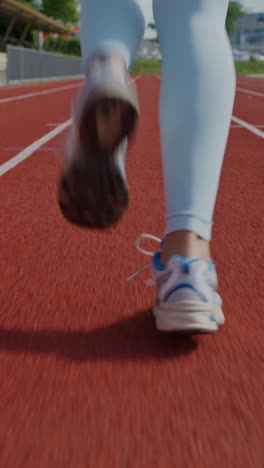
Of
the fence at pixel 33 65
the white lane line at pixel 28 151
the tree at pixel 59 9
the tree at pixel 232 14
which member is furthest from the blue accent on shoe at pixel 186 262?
the tree at pixel 232 14

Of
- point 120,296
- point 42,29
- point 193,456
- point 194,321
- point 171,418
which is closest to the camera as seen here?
point 193,456

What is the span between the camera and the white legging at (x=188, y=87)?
2.01m

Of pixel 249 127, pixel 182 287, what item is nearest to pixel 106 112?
pixel 182 287

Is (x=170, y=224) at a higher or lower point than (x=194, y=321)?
higher

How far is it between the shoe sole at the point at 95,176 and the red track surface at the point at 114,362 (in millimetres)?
328

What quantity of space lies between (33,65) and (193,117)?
95.8 ft

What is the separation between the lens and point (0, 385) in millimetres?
1688

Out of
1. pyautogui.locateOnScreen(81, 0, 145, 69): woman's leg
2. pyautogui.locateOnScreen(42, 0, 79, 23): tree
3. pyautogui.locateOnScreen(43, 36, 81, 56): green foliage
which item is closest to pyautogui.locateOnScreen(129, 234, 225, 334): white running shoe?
pyautogui.locateOnScreen(81, 0, 145, 69): woman's leg

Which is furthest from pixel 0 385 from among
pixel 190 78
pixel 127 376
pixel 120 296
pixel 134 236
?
pixel 134 236

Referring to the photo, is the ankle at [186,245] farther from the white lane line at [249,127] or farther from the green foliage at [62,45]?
the green foliage at [62,45]

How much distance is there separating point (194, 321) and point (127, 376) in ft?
0.81

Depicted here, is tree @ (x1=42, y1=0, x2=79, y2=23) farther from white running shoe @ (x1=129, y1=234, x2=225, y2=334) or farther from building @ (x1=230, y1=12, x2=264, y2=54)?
building @ (x1=230, y1=12, x2=264, y2=54)

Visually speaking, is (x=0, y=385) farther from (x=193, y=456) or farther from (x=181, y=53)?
(x=181, y=53)

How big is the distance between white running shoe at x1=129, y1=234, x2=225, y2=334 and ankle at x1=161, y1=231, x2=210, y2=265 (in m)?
0.02
